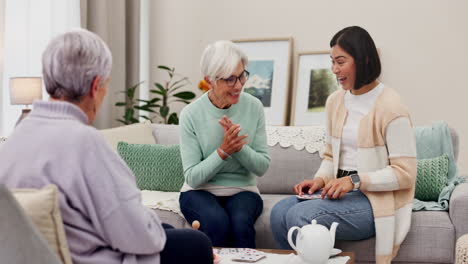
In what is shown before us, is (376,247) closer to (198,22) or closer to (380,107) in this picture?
(380,107)

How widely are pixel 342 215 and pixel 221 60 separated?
84 centimetres

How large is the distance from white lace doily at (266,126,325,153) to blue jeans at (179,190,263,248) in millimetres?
647

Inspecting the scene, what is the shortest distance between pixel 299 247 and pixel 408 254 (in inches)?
30.9

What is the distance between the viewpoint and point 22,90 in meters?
3.55

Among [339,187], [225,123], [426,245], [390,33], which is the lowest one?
[426,245]

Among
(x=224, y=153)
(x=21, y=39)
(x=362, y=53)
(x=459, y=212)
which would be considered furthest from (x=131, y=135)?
(x=459, y=212)

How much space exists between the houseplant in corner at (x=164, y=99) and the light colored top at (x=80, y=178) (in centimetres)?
308

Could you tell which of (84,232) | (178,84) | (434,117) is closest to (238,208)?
(84,232)

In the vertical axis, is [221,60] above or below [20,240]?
above

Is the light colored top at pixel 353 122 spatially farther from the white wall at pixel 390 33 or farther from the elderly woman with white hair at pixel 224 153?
the white wall at pixel 390 33

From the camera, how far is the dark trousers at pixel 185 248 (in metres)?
1.81

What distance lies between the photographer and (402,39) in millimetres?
4660

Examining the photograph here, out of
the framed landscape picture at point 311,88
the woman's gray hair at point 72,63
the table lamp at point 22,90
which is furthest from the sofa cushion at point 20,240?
the framed landscape picture at point 311,88

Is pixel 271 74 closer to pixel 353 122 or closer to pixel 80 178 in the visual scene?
pixel 353 122
